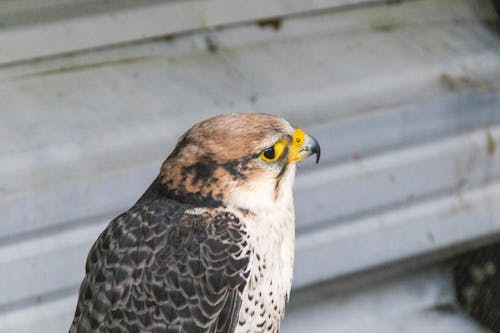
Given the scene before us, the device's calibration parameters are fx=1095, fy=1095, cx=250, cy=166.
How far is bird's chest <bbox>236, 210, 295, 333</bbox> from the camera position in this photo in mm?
3000

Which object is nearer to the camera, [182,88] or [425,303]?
[182,88]

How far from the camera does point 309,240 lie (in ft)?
13.2

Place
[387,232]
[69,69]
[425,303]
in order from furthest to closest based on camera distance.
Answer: [425,303]
[387,232]
[69,69]

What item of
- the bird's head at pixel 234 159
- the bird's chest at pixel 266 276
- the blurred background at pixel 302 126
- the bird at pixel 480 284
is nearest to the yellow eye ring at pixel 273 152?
the bird's head at pixel 234 159

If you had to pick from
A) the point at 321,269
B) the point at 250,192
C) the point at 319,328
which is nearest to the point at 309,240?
the point at 321,269

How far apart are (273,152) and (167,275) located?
1.51 feet

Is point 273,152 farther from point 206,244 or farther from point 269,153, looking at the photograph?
point 206,244

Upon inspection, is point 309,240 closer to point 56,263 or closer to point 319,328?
point 319,328

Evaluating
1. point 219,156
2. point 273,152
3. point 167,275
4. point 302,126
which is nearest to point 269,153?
point 273,152

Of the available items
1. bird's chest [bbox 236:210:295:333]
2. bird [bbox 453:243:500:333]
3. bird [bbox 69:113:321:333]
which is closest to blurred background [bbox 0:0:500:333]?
bird [bbox 453:243:500:333]

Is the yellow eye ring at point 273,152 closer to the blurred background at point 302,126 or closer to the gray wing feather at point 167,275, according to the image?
the gray wing feather at point 167,275

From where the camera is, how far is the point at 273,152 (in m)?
3.05

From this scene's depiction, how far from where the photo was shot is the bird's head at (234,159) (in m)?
2.98

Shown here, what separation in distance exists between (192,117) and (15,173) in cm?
64
